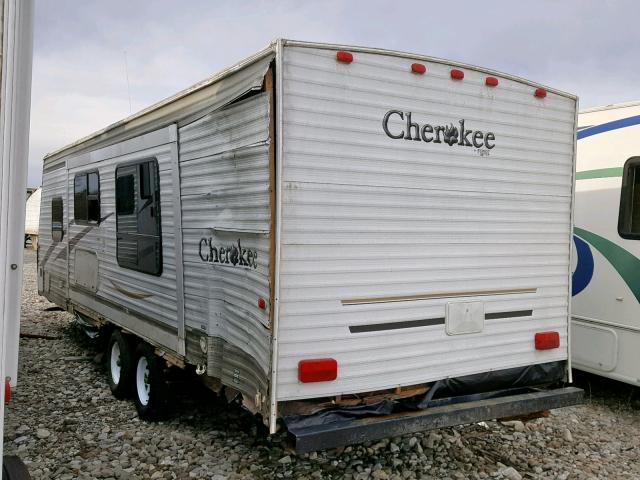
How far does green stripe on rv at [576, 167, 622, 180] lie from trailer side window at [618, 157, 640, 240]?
0.08 meters

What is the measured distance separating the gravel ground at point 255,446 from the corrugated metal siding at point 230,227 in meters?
0.84

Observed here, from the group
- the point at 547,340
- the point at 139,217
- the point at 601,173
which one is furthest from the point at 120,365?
the point at 601,173

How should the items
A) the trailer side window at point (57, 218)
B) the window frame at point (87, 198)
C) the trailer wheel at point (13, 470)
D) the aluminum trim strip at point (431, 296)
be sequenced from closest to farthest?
1. the trailer wheel at point (13, 470)
2. the aluminum trim strip at point (431, 296)
3. the window frame at point (87, 198)
4. the trailer side window at point (57, 218)

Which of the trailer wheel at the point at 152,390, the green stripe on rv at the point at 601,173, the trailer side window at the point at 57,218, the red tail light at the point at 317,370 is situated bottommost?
the trailer wheel at the point at 152,390

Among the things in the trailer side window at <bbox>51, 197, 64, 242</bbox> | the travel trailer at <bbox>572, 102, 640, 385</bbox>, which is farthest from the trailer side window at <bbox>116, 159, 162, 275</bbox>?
the travel trailer at <bbox>572, 102, 640, 385</bbox>

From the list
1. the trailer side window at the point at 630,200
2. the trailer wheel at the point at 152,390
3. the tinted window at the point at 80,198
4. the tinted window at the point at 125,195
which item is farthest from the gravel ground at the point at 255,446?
the tinted window at the point at 80,198

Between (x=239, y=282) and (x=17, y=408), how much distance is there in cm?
327

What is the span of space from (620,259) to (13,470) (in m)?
5.27

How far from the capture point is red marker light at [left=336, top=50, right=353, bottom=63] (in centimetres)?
344

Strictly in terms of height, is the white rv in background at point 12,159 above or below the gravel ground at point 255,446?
above

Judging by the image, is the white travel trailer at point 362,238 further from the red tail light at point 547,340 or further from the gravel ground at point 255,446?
the gravel ground at point 255,446

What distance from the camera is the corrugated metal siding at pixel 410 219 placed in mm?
3387

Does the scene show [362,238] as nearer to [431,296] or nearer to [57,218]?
[431,296]

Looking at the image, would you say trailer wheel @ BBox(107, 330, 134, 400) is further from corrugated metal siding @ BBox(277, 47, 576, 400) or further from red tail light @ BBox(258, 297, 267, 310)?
corrugated metal siding @ BBox(277, 47, 576, 400)
